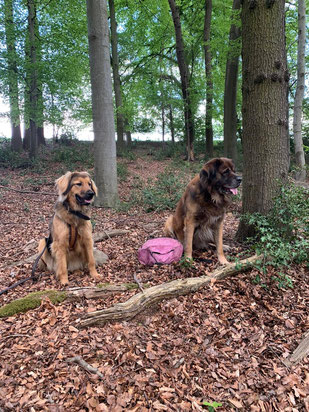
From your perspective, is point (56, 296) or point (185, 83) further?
point (185, 83)

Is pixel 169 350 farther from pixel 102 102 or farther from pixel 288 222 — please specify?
pixel 102 102

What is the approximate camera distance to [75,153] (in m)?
16.2

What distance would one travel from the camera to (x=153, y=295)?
9.87 ft

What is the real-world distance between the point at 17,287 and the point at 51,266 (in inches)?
21.0

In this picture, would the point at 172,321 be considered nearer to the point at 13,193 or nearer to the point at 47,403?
the point at 47,403

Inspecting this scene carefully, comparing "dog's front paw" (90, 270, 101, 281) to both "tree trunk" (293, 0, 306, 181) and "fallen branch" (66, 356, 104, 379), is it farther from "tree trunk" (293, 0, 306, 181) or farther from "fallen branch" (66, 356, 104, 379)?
"tree trunk" (293, 0, 306, 181)

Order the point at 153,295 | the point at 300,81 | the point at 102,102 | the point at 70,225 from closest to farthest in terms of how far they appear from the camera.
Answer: the point at 153,295, the point at 70,225, the point at 102,102, the point at 300,81

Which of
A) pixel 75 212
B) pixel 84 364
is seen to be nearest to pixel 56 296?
pixel 84 364

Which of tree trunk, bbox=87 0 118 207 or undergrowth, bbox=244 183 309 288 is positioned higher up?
tree trunk, bbox=87 0 118 207

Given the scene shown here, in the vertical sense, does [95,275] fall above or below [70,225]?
below

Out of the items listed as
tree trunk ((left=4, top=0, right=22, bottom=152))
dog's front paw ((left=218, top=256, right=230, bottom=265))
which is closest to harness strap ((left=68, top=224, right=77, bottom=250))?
dog's front paw ((left=218, top=256, right=230, bottom=265))

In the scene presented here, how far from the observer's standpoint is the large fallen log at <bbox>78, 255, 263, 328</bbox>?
2.74 m

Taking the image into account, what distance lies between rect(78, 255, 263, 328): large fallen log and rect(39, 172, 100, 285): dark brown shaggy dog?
1143mm

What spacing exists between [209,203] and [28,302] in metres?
2.66
